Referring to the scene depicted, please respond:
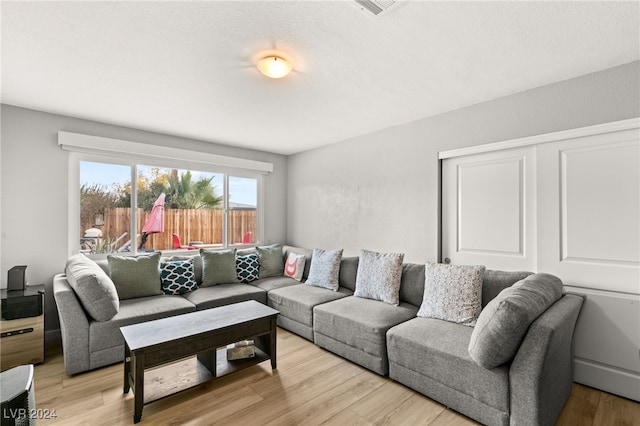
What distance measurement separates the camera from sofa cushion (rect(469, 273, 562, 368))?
1.67m

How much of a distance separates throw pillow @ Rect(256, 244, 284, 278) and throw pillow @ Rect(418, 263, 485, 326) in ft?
7.47

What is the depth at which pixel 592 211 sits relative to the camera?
2.38m

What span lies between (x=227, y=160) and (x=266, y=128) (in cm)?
105

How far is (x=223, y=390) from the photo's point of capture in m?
2.26

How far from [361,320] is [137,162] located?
333cm

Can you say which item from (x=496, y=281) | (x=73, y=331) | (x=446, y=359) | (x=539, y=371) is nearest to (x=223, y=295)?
(x=73, y=331)

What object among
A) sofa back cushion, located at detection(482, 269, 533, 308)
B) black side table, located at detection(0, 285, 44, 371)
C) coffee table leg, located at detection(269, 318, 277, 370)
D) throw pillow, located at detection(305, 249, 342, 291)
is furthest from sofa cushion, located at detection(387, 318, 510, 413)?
black side table, located at detection(0, 285, 44, 371)

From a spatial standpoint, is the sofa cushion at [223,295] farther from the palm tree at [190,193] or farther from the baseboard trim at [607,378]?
the baseboard trim at [607,378]

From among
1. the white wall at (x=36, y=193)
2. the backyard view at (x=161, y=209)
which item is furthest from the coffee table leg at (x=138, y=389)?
the backyard view at (x=161, y=209)

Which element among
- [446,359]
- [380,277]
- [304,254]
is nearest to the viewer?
[446,359]

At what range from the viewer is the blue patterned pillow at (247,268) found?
409cm

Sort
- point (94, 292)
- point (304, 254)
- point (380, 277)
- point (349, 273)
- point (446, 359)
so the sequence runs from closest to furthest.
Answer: point (446, 359) → point (94, 292) → point (380, 277) → point (349, 273) → point (304, 254)

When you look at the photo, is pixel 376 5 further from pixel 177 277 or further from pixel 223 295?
pixel 177 277

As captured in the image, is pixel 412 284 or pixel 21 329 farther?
pixel 412 284
